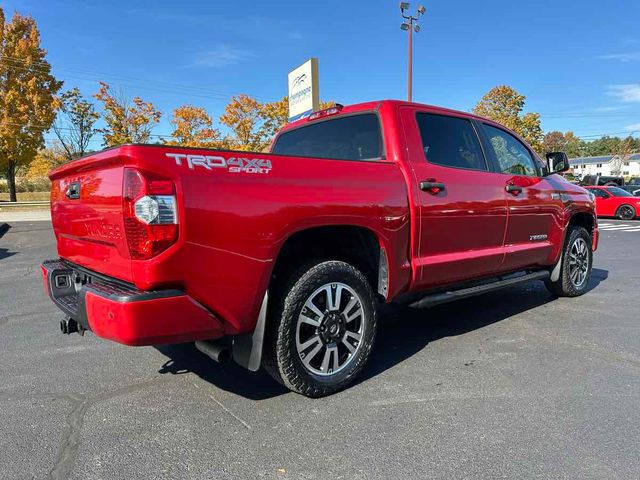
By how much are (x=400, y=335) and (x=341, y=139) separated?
1.88 m

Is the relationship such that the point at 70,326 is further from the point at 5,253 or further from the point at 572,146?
the point at 572,146

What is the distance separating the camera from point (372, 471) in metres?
2.29

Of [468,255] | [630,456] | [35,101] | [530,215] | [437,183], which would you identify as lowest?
[630,456]

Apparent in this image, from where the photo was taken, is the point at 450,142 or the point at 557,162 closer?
the point at 450,142

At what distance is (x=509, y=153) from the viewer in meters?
4.71

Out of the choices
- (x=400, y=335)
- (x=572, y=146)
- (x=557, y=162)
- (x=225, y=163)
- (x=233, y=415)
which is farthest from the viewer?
(x=572, y=146)

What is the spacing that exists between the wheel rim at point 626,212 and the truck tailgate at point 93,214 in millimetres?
22275

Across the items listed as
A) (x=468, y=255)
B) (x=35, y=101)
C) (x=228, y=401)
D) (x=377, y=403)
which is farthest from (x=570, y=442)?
(x=35, y=101)

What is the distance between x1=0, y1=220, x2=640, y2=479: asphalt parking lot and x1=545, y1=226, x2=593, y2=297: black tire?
0.92m

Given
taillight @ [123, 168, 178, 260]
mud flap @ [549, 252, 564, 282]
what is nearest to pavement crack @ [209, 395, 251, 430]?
taillight @ [123, 168, 178, 260]

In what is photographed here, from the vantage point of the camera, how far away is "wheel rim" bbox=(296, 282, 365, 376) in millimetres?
2967

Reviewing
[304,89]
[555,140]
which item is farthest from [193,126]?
[555,140]

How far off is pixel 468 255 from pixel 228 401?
227 centimetres

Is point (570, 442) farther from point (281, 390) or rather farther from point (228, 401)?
point (228, 401)
